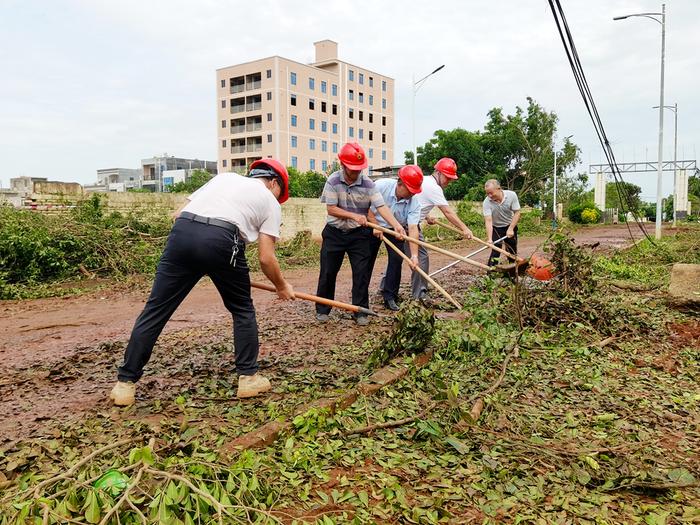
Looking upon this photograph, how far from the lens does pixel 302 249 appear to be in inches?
600

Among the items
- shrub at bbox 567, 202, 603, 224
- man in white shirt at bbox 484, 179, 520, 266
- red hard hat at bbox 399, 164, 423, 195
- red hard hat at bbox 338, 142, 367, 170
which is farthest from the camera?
shrub at bbox 567, 202, 603, 224

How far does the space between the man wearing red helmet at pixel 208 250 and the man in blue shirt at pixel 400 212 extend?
290 cm

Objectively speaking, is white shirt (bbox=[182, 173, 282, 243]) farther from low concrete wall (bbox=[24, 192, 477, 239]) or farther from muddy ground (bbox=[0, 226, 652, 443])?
low concrete wall (bbox=[24, 192, 477, 239])

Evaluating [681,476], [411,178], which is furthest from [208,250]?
[411,178]

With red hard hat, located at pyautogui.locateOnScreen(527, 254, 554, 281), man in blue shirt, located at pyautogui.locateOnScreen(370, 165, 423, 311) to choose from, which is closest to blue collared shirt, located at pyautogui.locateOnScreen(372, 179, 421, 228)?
man in blue shirt, located at pyautogui.locateOnScreen(370, 165, 423, 311)

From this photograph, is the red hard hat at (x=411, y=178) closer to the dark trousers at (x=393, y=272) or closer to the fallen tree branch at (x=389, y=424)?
the dark trousers at (x=393, y=272)

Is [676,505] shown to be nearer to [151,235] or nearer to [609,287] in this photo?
[609,287]

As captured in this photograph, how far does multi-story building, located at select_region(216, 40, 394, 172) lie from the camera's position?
55938 millimetres

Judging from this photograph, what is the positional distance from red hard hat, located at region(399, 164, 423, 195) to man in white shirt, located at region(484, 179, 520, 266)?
224 centimetres

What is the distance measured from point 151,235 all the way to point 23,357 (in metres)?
7.17

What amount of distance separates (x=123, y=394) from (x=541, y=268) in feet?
15.8

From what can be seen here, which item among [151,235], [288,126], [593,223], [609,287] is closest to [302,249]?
[151,235]

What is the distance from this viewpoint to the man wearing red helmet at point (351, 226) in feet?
19.2

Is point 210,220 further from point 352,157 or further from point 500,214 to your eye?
point 500,214
